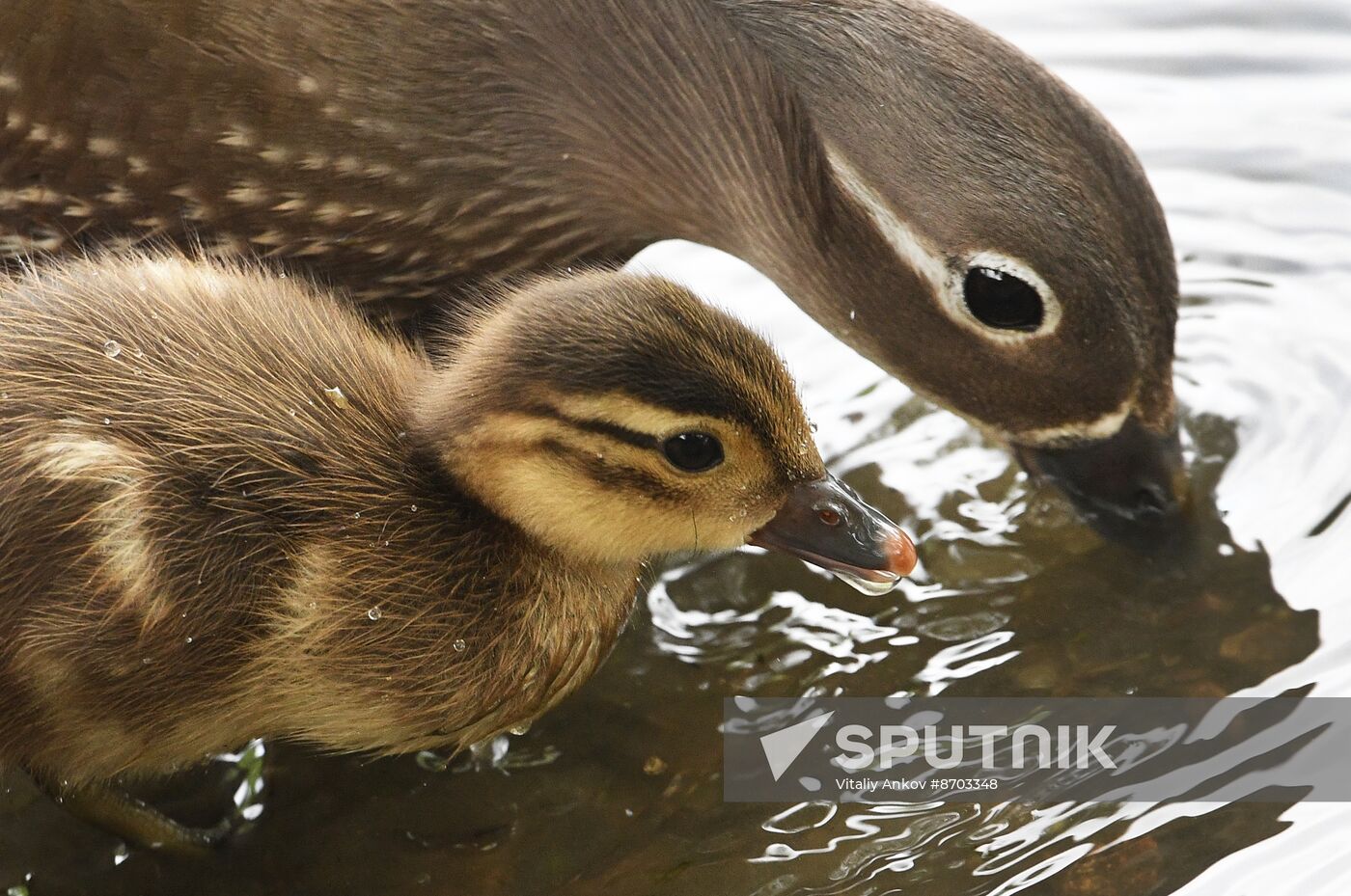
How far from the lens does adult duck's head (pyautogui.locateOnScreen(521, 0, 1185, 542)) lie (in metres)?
3.05

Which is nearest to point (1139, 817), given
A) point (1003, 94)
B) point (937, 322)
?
point (937, 322)

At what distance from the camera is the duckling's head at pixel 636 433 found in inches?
104

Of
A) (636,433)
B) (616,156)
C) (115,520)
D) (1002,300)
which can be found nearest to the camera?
(115,520)

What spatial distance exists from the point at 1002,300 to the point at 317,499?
1274 mm

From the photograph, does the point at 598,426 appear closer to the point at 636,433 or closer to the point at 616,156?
the point at 636,433

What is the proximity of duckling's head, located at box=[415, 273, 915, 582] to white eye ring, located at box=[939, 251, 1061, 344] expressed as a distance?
1.72 ft

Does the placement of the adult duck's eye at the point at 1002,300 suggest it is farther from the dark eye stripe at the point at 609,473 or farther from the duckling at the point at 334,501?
the dark eye stripe at the point at 609,473

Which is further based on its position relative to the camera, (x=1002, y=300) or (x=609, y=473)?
(x=1002, y=300)

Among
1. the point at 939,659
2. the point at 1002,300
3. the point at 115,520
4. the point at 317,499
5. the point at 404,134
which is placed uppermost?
the point at 1002,300

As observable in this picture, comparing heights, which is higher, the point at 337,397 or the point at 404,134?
the point at 404,134

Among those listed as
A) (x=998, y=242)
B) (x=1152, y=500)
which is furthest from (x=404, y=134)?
(x=1152, y=500)

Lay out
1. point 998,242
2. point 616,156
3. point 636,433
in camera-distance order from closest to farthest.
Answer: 1. point 636,433
2. point 998,242
3. point 616,156

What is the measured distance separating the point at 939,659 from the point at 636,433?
1.00 meters

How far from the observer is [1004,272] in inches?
123
